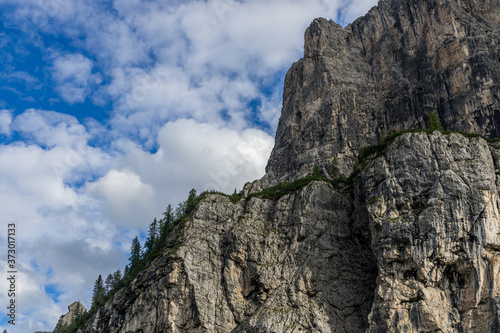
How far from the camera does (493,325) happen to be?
57.3 metres

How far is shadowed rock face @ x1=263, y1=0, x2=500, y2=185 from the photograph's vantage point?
371 feet

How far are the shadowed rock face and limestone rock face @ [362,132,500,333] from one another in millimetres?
40120

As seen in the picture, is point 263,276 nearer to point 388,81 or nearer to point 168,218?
point 168,218

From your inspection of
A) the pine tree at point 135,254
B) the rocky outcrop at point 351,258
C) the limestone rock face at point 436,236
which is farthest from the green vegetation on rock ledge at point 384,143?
the pine tree at point 135,254

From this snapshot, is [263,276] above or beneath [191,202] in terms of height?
beneath

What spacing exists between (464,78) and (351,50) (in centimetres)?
4124

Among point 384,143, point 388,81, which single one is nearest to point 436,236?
point 384,143

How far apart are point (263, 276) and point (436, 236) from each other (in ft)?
90.8

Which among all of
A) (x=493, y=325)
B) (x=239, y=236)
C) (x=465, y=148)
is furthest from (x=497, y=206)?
(x=239, y=236)

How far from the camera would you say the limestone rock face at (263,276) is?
71.8m

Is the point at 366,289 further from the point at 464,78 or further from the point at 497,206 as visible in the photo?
the point at 464,78

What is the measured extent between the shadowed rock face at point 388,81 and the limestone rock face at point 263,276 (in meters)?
32.3

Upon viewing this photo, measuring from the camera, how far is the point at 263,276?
7744 centimetres

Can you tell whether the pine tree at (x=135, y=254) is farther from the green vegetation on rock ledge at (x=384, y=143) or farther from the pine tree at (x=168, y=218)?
the green vegetation on rock ledge at (x=384, y=143)
